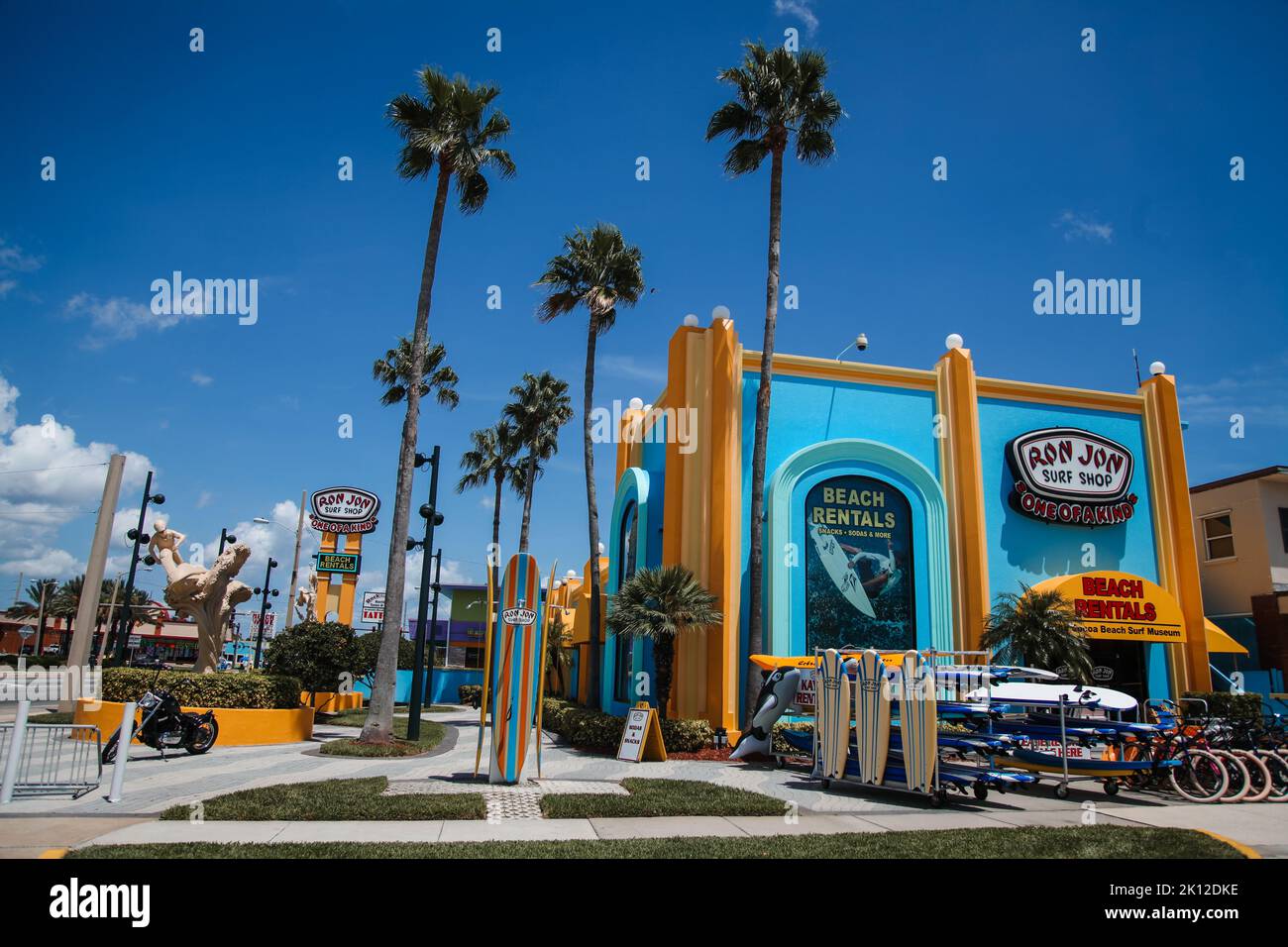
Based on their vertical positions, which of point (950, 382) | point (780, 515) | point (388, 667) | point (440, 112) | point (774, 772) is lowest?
point (774, 772)

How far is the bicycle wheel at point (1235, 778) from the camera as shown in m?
12.0

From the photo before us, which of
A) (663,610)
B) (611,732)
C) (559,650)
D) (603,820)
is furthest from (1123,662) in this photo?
(559,650)

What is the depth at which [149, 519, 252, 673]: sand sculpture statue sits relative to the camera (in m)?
21.7

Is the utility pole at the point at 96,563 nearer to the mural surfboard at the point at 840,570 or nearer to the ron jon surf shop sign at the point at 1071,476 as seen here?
the mural surfboard at the point at 840,570

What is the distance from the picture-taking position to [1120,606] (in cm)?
2075

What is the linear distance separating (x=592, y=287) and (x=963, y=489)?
12068 millimetres

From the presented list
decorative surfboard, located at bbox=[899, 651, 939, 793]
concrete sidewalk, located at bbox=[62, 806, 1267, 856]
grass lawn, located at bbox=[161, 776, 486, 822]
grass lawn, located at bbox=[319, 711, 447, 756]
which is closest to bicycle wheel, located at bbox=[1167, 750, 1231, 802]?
concrete sidewalk, located at bbox=[62, 806, 1267, 856]

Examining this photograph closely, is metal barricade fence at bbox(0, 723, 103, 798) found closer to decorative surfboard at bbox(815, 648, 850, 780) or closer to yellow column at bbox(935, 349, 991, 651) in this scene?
decorative surfboard at bbox(815, 648, 850, 780)

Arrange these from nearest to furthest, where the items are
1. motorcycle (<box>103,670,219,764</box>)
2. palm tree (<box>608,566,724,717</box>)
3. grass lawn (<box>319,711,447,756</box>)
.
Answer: motorcycle (<box>103,670,219,764</box>) → grass lawn (<box>319,711,447,756</box>) → palm tree (<box>608,566,724,717</box>)

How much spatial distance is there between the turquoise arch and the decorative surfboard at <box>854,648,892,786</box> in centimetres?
673
